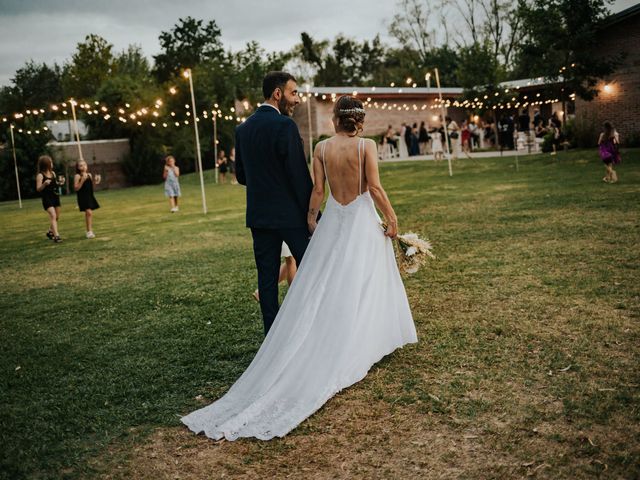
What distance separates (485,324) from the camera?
500 cm

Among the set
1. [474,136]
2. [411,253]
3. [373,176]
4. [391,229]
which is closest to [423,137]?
[474,136]

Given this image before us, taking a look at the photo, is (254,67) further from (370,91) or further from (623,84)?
(623,84)

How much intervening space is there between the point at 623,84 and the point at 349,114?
996 inches

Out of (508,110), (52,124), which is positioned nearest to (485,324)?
(508,110)

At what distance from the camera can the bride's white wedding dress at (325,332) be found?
11.7 ft

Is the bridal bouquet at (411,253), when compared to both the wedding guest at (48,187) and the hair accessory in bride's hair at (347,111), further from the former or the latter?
the wedding guest at (48,187)

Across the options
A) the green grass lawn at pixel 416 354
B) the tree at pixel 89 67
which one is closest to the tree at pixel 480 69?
the green grass lawn at pixel 416 354

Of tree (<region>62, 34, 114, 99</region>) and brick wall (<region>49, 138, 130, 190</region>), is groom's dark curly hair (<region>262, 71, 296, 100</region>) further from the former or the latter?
tree (<region>62, 34, 114, 99</region>)

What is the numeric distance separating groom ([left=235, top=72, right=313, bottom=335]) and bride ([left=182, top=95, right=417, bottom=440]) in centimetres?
12

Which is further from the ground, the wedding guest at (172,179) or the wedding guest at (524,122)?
the wedding guest at (524,122)

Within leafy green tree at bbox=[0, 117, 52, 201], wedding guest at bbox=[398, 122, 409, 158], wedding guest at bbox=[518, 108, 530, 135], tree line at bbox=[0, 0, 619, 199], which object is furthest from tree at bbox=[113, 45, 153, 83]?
wedding guest at bbox=[518, 108, 530, 135]

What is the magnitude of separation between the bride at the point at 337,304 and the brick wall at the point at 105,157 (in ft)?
125

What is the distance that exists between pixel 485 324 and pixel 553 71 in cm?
2251

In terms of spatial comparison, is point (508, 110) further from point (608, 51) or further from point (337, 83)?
point (337, 83)
